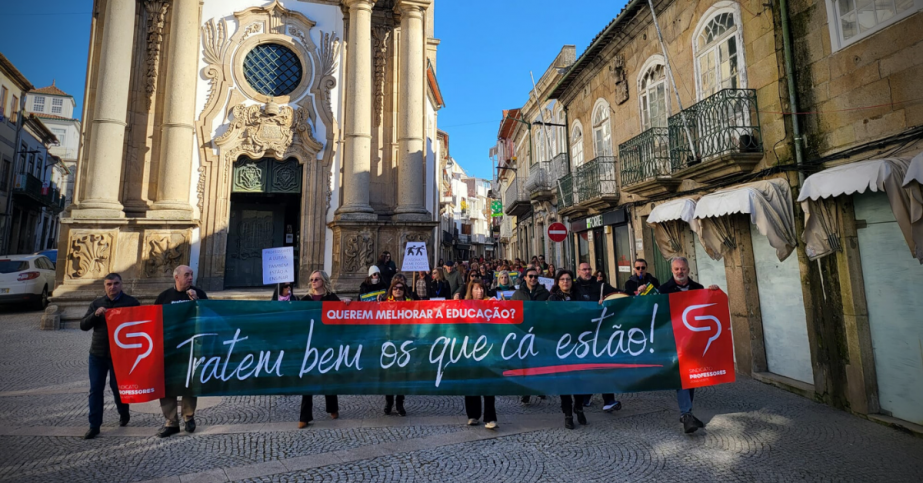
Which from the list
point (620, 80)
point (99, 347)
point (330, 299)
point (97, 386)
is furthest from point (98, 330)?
point (620, 80)

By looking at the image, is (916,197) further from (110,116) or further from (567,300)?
(110,116)

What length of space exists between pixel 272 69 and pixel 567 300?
1301 cm

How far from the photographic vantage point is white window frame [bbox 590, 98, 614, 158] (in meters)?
12.6

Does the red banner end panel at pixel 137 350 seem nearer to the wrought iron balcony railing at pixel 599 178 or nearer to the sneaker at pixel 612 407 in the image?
the sneaker at pixel 612 407

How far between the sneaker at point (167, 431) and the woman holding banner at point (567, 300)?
13.2 feet

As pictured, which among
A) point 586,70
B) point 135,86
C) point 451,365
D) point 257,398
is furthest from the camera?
point 586,70

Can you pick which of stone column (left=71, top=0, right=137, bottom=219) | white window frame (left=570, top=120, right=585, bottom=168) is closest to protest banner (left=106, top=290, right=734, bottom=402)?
stone column (left=71, top=0, right=137, bottom=219)

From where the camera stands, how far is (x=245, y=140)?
13.1m

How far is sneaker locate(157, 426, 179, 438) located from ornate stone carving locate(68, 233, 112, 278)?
351 inches

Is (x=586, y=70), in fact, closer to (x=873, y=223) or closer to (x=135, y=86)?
(x=873, y=223)

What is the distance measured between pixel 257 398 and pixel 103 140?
989 centimetres

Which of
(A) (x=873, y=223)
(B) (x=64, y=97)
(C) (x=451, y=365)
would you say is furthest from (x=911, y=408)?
(B) (x=64, y=97)

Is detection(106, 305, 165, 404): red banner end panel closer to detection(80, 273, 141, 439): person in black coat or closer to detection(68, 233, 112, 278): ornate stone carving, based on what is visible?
detection(80, 273, 141, 439): person in black coat

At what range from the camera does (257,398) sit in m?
5.62
